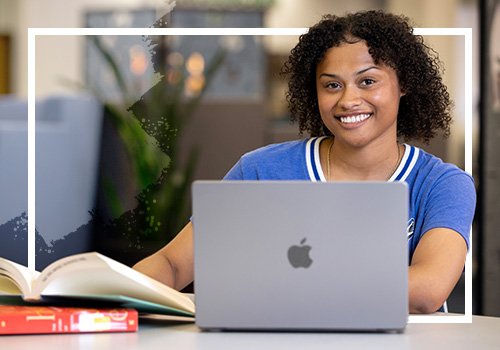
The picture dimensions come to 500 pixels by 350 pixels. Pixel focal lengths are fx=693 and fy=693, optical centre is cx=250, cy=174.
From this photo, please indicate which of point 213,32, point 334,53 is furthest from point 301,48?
point 213,32

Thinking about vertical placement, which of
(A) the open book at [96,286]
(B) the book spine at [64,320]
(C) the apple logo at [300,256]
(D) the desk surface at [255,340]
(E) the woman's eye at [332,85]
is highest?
(E) the woman's eye at [332,85]

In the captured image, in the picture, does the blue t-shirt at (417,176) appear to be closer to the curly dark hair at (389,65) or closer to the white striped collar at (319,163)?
the white striped collar at (319,163)

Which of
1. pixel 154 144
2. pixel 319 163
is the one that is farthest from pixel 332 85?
pixel 154 144

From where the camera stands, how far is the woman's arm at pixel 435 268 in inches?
48.0

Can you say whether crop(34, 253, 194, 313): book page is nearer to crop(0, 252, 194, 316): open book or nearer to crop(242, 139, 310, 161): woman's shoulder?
crop(0, 252, 194, 316): open book

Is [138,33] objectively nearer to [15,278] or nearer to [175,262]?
[175,262]

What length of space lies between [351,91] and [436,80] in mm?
333

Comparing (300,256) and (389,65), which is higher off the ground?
(389,65)

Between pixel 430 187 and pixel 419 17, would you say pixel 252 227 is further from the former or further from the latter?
pixel 419 17

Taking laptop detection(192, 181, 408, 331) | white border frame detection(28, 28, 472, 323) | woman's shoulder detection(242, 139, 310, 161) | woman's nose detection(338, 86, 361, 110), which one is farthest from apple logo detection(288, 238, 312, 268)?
woman's shoulder detection(242, 139, 310, 161)

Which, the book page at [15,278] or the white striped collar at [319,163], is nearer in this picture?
the book page at [15,278]

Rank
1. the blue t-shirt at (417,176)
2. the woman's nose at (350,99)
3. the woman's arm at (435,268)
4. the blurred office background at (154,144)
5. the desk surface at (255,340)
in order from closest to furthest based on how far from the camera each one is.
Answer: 1. the desk surface at (255,340)
2. the woman's arm at (435,268)
3. the blue t-shirt at (417,176)
4. the woman's nose at (350,99)
5. the blurred office background at (154,144)

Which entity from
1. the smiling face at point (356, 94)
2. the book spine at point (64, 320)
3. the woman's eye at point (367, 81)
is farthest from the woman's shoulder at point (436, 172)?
the book spine at point (64, 320)

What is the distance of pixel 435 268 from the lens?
51.1 inches
